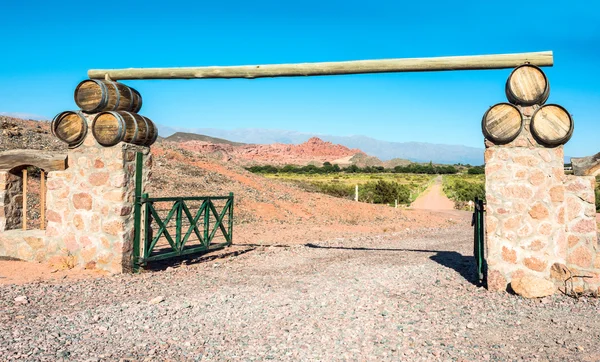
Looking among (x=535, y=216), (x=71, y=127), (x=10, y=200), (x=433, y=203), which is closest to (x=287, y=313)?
(x=535, y=216)

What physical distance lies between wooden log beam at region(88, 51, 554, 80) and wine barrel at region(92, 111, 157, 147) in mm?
843

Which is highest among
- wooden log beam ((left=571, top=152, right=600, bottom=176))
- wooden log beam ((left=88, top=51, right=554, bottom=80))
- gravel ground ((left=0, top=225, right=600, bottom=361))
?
wooden log beam ((left=88, top=51, right=554, bottom=80))

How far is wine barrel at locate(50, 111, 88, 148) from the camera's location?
24.0 ft

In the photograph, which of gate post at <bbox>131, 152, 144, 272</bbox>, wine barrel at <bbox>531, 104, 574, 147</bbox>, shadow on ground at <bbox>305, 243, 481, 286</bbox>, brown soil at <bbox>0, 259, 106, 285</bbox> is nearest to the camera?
wine barrel at <bbox>531, 104, 574, 147</bbox>

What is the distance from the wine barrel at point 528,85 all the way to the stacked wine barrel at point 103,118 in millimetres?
5578

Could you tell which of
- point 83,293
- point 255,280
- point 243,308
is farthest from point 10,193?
point 243,308

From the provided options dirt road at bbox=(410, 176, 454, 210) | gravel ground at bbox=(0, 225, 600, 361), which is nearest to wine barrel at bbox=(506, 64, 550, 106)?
gravel ground at bbox=(0, 225, 600, 361)

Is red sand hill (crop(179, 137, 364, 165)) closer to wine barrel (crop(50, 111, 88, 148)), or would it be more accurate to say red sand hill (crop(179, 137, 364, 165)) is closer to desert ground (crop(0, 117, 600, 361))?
wine barrel (crop(50, 111, 88, 148))

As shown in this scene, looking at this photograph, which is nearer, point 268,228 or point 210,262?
point 210,262

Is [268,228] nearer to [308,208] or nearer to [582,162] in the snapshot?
[308,208]

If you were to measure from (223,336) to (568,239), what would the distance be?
4654mm

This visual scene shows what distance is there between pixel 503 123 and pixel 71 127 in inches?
254

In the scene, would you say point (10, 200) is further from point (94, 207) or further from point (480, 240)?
point (480, 240)

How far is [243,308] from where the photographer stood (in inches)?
217
